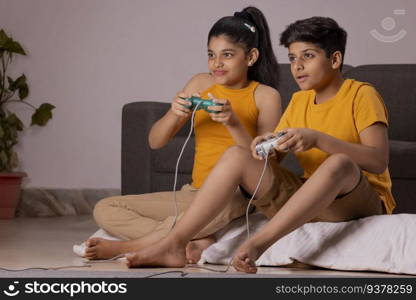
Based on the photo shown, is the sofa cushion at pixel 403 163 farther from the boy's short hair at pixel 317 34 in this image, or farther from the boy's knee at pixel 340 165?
the boy's knee at pixel 340 165

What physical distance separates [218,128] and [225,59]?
204 mm

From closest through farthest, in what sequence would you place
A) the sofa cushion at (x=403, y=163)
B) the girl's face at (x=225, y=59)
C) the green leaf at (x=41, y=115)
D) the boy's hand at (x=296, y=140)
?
1. the boy's hand at (x=296, y=140)
2. the girl's face at (x=225, y=59)
3. the sofa cushion at (x=403, y=163)
4. the green leaf at (x=41, y=115)

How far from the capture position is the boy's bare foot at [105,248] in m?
2.52

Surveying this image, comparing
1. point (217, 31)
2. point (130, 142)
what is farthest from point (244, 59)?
point (130, 142)

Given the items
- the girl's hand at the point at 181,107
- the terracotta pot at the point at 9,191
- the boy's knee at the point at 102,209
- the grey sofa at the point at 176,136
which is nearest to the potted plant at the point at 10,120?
the terracotta pot at the point at 9,191

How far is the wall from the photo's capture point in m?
4.68

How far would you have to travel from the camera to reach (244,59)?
266cm

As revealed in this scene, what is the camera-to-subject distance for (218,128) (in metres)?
2.69

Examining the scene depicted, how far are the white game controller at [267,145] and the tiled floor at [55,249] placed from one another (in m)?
0.29

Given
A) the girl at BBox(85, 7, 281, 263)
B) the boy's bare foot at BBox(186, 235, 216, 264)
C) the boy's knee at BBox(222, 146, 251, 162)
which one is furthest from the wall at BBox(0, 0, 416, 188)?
the boy's knee at BBox(222, 146, 251, 162)

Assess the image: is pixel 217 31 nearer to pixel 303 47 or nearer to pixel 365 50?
pixel 303 47

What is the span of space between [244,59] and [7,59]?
2308 mm

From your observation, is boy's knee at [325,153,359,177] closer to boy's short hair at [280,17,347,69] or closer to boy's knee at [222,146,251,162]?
boy's knee at [222,146,251,162]

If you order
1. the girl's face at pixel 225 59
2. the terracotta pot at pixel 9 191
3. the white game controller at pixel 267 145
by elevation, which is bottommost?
the terracotta pot at pixel 9 191
